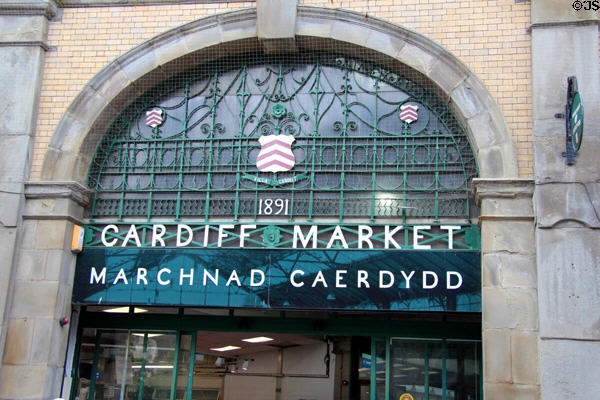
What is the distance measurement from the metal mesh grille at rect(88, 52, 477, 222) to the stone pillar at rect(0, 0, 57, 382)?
54.2 inches

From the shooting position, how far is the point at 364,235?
39.4ft

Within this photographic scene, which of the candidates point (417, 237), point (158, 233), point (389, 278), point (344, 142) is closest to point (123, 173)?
point (158, 233)

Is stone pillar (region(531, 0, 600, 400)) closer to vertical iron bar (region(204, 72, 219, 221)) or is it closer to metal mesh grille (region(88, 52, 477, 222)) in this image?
metal mesh grille (region(88, 52, 477, 222))

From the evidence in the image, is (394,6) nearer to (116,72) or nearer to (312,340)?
(116,72)

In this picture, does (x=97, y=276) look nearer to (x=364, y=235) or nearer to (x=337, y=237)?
(x=337, y=237)

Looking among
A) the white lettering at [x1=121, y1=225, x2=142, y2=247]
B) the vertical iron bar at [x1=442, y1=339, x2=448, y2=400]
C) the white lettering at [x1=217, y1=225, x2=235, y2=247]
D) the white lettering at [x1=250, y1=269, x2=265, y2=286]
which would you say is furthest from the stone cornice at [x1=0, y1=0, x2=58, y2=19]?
the vertical iron bar at [x1=442, y1=339, x2=448, y2=400]

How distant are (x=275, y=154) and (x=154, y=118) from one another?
8.48ft

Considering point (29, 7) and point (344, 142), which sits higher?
point (29, 7)

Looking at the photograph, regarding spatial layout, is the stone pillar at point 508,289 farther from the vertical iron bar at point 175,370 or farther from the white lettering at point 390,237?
the vertical iron bar at point 175,370

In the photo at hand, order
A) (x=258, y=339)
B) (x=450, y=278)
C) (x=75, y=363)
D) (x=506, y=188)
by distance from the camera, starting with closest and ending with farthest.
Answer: (x=506, y=188)
(x=450, y=278)
(x=75, y=363)
(x=258, y=339)

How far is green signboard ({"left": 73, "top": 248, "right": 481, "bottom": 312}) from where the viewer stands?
1152 centimetres

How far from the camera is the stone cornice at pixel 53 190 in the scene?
12.5m

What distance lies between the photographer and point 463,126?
480 inches

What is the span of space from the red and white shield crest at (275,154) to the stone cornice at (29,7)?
4.93m
